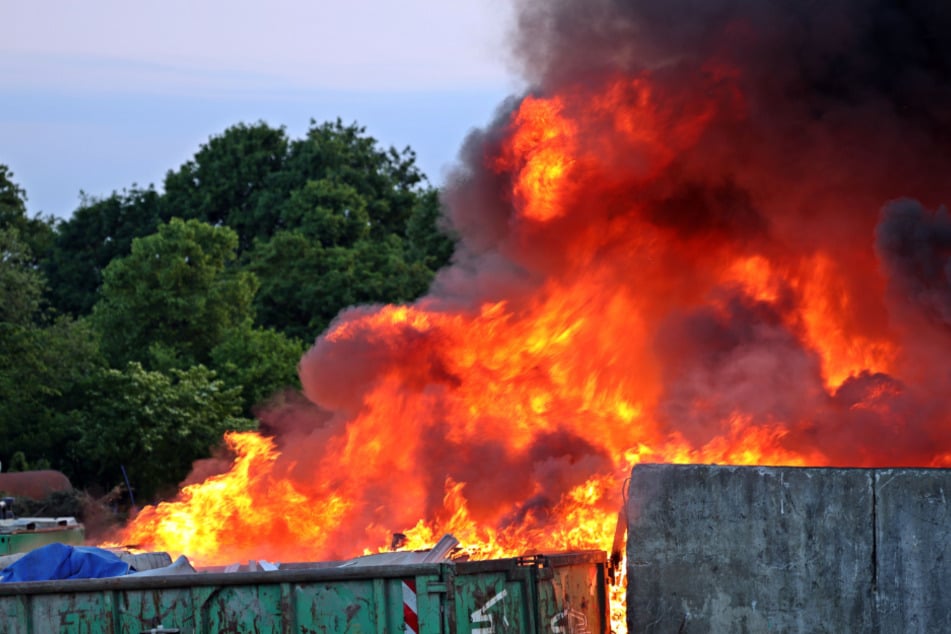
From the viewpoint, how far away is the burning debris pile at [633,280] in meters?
13.7

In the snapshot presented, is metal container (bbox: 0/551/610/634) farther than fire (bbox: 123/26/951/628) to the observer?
No

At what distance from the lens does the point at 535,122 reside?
14984 millimetres

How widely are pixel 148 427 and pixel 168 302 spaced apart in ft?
21.3

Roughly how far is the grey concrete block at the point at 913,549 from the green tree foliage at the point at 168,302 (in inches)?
1039

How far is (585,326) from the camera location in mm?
15000

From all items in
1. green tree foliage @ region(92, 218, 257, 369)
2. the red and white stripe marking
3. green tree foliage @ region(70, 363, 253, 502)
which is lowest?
the red and white stripe marking

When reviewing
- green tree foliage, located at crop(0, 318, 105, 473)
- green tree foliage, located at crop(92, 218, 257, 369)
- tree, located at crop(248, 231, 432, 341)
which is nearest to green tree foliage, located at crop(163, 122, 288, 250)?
tree, located at crop(248, 231, 432, 341)

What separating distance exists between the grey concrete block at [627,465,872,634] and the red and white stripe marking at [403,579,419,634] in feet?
6.44

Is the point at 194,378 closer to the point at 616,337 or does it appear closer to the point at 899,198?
the point at 616,337

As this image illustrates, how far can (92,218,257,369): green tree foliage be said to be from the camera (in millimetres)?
35812

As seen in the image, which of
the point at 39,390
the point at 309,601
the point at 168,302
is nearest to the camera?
the point at 309,601

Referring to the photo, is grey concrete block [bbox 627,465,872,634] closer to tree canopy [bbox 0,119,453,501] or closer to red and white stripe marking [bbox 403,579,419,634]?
red and white stripe marking [bbox 403,579,419,634]

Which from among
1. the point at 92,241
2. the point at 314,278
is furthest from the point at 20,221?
the point at 314,278

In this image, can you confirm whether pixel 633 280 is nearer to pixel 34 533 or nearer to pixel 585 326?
pixel 585 326
